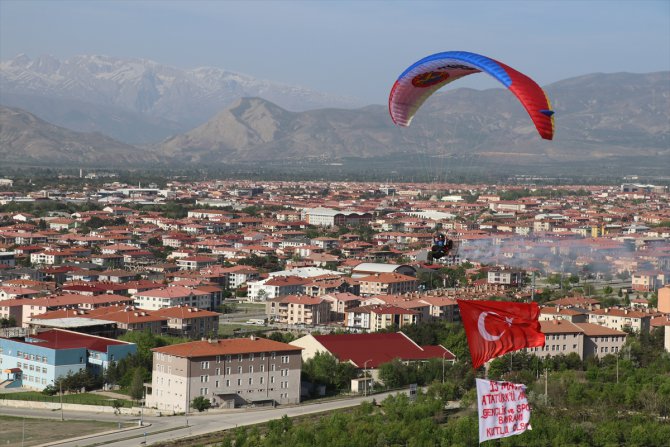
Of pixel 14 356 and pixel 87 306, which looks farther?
pixel 87 306

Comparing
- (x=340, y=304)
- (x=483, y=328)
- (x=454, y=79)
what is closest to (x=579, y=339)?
(x=340, y=304)

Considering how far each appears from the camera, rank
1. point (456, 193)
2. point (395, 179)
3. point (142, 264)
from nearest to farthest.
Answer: point (142, 264), point (456, 193), point (395, 179)

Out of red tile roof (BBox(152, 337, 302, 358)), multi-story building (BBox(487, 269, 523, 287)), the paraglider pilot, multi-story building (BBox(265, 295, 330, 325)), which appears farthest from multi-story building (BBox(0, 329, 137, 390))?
multi-story building (BBox(487, 269, 523, 287))

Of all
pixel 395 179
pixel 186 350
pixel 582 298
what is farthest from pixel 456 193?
pixel 186 350

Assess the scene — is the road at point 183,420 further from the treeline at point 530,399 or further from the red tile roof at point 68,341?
the red tile roof at point 68,341

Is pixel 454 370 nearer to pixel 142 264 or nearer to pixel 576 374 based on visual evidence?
pixel 576 374

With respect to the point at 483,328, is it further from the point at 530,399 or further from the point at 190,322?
the point at 190,322
